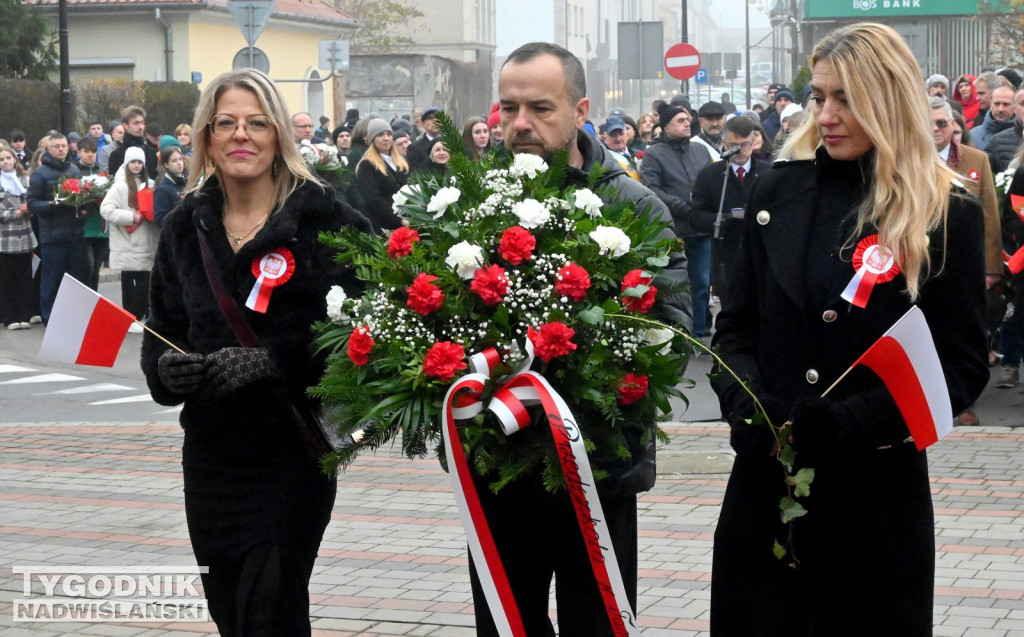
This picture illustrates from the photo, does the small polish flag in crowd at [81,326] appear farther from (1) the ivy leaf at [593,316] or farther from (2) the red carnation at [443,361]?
(1) the ivy leaf at [593,316]

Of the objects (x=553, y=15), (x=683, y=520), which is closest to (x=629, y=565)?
(x=683, y=520)

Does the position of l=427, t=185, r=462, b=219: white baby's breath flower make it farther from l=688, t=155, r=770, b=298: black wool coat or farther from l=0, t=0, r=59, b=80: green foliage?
l=0, t=0, r=59, b=80: green foliage

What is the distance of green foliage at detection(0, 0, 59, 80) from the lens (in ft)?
109

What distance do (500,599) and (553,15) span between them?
87814 millimetres

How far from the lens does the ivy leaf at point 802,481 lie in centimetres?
333

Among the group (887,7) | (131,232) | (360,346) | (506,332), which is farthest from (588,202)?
(887,7)

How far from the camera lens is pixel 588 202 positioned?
3.59m

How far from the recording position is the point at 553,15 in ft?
293

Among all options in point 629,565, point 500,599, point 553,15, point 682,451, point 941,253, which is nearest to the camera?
point 941,253

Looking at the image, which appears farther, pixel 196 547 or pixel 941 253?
pixel 196 547

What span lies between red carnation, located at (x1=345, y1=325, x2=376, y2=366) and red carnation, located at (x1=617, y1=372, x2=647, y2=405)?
0.60 metres

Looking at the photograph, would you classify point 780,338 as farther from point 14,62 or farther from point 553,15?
point 553,15

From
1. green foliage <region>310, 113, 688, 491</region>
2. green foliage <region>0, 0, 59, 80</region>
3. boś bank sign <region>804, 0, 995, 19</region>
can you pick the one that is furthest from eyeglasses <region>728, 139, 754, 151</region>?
boś bank sign <region>804, 0, 995, 19</region>

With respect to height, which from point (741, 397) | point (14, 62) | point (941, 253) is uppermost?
point (14, 62)
